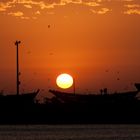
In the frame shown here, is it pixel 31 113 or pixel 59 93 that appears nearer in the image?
pixel 31 113

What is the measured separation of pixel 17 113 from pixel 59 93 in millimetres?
15728

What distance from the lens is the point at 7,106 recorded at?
166 m

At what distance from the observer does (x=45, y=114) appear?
16875 centimetres
